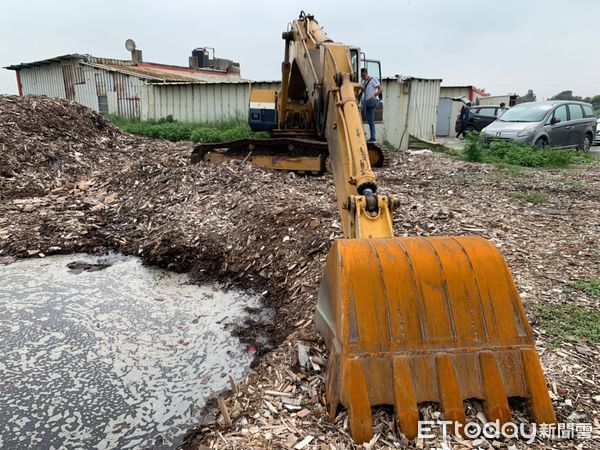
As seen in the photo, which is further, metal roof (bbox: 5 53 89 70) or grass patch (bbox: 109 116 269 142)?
metal roof (bbox: 5 53 89 70)

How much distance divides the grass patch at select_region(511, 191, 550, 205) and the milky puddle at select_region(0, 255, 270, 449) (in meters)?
4.79

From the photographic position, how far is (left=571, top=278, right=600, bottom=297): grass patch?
3.90m

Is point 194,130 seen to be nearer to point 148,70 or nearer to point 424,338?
point 148,70

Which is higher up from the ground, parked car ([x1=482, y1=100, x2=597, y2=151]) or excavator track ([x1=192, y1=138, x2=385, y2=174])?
parked car ([x1=482, y1=100, x2=597, y2=151])

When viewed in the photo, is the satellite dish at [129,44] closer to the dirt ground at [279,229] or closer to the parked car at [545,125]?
the dirt ground at [279,229]

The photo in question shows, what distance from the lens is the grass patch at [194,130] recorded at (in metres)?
13.6

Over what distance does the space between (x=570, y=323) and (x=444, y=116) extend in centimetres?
2055

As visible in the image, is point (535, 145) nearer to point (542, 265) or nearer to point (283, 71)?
point (283, 71)

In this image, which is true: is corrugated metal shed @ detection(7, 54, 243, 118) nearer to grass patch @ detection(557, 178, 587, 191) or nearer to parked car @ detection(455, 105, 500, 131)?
parked car @ detection(455, 105, 500, 131)

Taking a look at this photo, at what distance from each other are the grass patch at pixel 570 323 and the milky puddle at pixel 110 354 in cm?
230

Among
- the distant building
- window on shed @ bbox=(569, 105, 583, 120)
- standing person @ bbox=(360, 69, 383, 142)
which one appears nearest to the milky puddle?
standing person @ bbox=(360, 69, 383, 142)

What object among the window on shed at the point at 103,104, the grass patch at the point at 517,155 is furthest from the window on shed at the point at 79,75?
the grass patch at the point at 517,155

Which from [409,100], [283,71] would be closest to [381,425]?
[283,71]

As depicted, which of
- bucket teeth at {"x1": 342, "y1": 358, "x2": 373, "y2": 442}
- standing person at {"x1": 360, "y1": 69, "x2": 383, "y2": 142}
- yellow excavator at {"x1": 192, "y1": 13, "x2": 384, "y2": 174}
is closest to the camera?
bucket teeth at {"x1": 342, "y1": 358, "x2": 373, "y2": 442}
